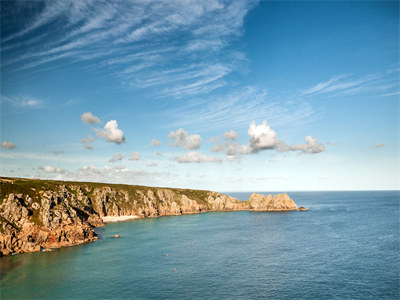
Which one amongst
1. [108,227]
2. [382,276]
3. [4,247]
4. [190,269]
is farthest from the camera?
[108,227]

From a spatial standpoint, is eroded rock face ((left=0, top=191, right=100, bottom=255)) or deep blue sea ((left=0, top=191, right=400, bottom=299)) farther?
eroded rock face ((left=0, top=191, right=100, bottom=255))

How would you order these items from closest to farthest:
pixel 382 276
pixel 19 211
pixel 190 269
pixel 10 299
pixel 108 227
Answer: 1. pixel 10 299
2. pixel 382 276
3. pixel 190 269
4. pixel 19 211
5. pixel 108 227

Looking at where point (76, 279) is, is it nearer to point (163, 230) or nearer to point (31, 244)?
point (31, 244)

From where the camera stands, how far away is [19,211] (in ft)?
407

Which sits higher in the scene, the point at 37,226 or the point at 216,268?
the point at 37,226

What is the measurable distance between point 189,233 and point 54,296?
288ft

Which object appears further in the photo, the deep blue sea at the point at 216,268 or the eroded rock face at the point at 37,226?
the eroded rock face at the point at 37,226

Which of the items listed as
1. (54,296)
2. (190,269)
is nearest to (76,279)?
(54,296)

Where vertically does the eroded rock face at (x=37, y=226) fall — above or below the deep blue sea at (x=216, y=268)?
above

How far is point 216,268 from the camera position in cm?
8600

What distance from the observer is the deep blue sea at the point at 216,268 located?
68.7 m

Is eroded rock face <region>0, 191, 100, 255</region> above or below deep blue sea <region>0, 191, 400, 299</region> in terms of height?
above

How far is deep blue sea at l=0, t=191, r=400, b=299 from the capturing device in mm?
68688

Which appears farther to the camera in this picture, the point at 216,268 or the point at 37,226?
the point at 37,226
